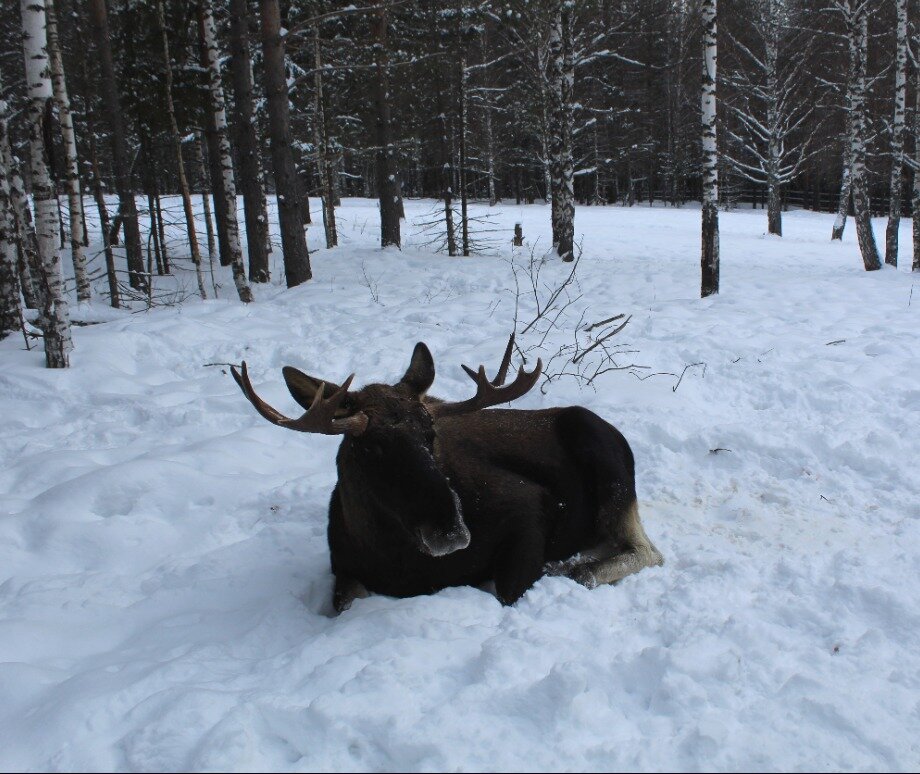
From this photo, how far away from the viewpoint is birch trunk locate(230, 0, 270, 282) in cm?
1221

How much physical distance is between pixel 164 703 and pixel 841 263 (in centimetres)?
1818

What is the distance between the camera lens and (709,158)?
11383 mm

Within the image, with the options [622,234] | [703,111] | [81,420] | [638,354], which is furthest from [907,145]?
[81,420]

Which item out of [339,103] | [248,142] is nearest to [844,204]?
[339,103]

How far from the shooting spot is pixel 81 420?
648 centimetres

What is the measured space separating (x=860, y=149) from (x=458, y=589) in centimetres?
1584

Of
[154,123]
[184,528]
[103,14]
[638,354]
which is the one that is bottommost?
[184,528]

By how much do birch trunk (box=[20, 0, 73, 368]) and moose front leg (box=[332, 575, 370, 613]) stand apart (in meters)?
5.46

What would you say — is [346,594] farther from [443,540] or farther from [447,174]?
[447,174]

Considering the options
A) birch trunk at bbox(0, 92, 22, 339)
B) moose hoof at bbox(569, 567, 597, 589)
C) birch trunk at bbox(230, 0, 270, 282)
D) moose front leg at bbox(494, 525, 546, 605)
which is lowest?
moose hoof at bbox(569, 567, 597, 589)

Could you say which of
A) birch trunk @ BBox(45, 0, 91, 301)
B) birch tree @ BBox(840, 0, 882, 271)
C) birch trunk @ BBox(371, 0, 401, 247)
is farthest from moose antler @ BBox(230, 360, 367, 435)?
birch tree @ BBox(840, 0, 882, 271)

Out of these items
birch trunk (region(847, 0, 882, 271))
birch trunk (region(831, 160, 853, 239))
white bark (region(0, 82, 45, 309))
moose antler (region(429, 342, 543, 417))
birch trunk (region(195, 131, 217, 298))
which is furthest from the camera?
birch trunk (region(831, 160, 853, 239))

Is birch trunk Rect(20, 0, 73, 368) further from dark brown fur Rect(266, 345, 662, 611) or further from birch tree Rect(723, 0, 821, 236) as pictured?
birch tree Rect(723, 0, 821, 236)

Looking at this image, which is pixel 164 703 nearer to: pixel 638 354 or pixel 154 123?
pixel 638 354
